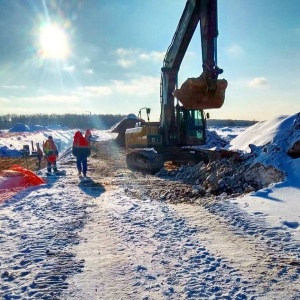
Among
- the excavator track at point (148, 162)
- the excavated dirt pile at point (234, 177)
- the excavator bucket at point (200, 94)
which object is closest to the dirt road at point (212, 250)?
the excavated dirt pile at point (234, 177)

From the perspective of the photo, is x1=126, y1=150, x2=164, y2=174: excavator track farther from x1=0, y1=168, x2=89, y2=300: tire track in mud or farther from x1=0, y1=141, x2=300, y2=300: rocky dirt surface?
x1=0, y1=168, x2=89, y2=300: tire track in mud

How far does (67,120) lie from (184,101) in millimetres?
137016

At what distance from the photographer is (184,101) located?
8.55m

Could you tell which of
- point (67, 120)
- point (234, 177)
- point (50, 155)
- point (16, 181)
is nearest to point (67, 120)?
point (67, 120)

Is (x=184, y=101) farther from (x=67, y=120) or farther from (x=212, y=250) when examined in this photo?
(x=67, y=120)

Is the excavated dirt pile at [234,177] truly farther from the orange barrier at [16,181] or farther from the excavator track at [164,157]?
the orange barrier at [16,181]

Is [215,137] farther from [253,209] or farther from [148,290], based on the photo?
[148,290]

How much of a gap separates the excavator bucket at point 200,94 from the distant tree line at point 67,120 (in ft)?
397

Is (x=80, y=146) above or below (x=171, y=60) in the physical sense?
below

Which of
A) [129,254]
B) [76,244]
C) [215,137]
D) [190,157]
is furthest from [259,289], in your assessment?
[215,137]

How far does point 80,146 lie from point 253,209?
6977 millimetres

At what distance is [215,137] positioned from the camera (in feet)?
93.9

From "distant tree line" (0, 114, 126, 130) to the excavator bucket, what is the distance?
121009 millimetres

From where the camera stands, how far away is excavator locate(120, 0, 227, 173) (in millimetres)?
8359
